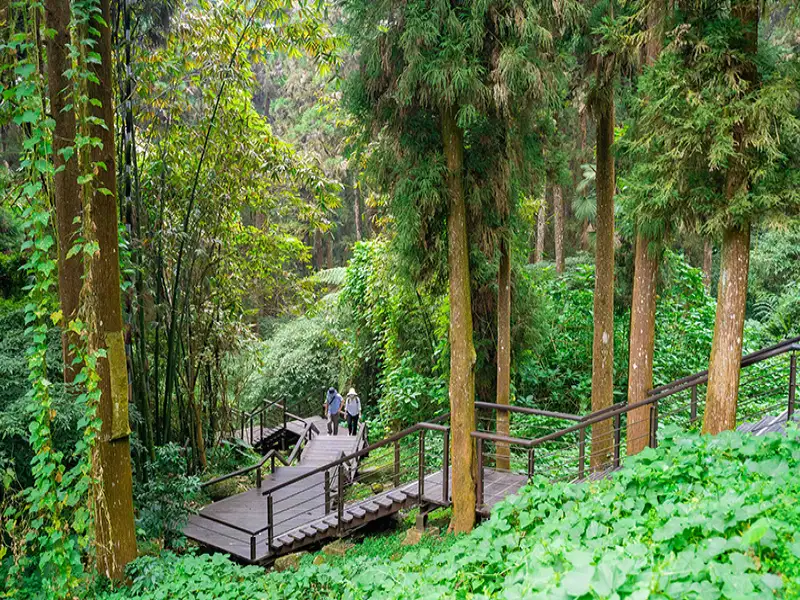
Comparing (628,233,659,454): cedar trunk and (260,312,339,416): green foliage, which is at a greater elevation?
(628,233,659,454): cedar trunk

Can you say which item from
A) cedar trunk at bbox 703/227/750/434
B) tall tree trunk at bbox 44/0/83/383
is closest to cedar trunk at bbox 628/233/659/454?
cedar trunk at bbox 703/227/750/434

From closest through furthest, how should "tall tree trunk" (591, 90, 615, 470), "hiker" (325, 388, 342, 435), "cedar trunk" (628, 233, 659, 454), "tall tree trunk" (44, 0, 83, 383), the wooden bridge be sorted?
1. "tall tree trunk" (44, 0, 83, 383)
2. the wooden bridge
3. "cedar trunk" (628, 233, 659, 454)
4. "tall tree trunk" (591, 90, 615, 470)
5. "hiker" (325, 388, 342, 435)

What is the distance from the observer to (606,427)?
891 cm

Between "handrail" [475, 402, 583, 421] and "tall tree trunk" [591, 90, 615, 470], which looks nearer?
"handrail" [475, 402, 583, 421]

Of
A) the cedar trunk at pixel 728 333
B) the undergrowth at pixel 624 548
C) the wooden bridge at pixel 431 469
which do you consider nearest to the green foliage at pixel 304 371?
the wooden bridge at pixel 431 469

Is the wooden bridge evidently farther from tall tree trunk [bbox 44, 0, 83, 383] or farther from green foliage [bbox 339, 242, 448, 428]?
tall tree trunk [bbox 44, 0, 83, 383]

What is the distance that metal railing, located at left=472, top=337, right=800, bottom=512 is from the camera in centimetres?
682

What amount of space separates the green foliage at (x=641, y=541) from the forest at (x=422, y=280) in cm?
2

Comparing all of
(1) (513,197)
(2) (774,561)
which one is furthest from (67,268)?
(2) (774,561)

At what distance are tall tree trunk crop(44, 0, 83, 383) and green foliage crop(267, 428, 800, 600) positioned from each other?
3.10 m

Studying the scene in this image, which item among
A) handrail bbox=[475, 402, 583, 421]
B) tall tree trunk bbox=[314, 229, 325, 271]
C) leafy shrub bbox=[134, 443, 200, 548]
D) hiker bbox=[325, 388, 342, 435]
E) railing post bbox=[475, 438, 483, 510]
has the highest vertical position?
tall tree trunk bbox=[314, 229, 325, 271]

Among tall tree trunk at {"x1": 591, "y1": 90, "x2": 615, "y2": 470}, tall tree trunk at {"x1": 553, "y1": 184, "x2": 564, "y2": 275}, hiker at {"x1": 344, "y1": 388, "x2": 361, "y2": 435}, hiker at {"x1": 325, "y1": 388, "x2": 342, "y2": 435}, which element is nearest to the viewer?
tall tree trunk at {"x1": 591, "y1": 90, "x2": 615, "y2": 470}

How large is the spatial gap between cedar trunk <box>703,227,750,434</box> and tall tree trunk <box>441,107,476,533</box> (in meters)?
2.41

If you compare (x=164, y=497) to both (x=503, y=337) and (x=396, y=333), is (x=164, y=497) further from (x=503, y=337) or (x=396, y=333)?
(x=396, y=333)
